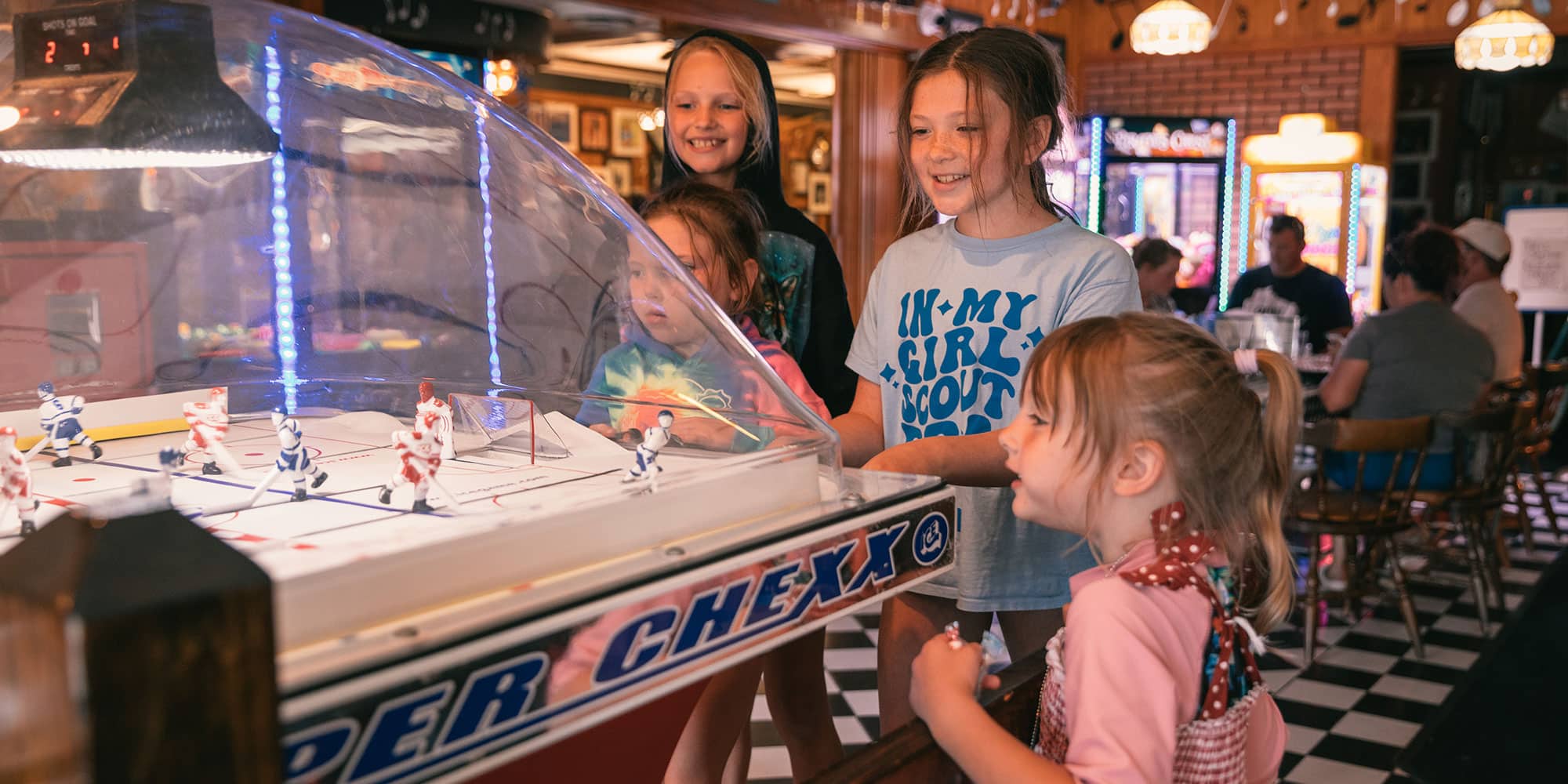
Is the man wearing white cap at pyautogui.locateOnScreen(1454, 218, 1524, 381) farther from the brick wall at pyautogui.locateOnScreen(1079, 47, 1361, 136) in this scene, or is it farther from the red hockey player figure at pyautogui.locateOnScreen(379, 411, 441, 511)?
the red hockey player figure at pyautogui.locateOnScreen(379, 411, 441, 511)

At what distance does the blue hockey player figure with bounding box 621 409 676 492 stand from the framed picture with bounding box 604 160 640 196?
25.5 feet

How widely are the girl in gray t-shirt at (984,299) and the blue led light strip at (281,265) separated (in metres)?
0.76

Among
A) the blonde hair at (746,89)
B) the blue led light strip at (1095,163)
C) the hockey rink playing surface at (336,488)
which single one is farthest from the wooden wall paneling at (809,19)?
the hockey rink playing surface at (336,488)

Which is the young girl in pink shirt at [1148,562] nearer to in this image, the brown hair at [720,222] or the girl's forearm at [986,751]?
the girl's forearm at [986,751]

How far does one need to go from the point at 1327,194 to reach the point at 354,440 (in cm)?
815

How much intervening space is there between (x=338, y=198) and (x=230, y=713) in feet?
3.54

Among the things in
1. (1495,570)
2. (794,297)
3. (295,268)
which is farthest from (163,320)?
(1495,570)

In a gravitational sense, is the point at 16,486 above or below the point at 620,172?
below

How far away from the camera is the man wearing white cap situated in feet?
18.1

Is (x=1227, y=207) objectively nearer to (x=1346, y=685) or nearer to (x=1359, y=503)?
(x=1359, y=503)

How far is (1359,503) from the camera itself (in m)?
4.16

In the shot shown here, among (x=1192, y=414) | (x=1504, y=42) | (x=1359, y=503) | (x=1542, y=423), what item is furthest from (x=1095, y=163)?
(x=1192, y=414)

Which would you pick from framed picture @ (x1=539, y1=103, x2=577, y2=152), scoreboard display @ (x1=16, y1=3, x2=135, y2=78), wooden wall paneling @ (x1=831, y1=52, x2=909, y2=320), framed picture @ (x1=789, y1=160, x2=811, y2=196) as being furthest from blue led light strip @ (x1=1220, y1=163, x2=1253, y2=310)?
scoreboard display @ (x1=16, y1=3, x2=135, y2=78)

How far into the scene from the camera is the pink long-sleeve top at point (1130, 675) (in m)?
1.05
